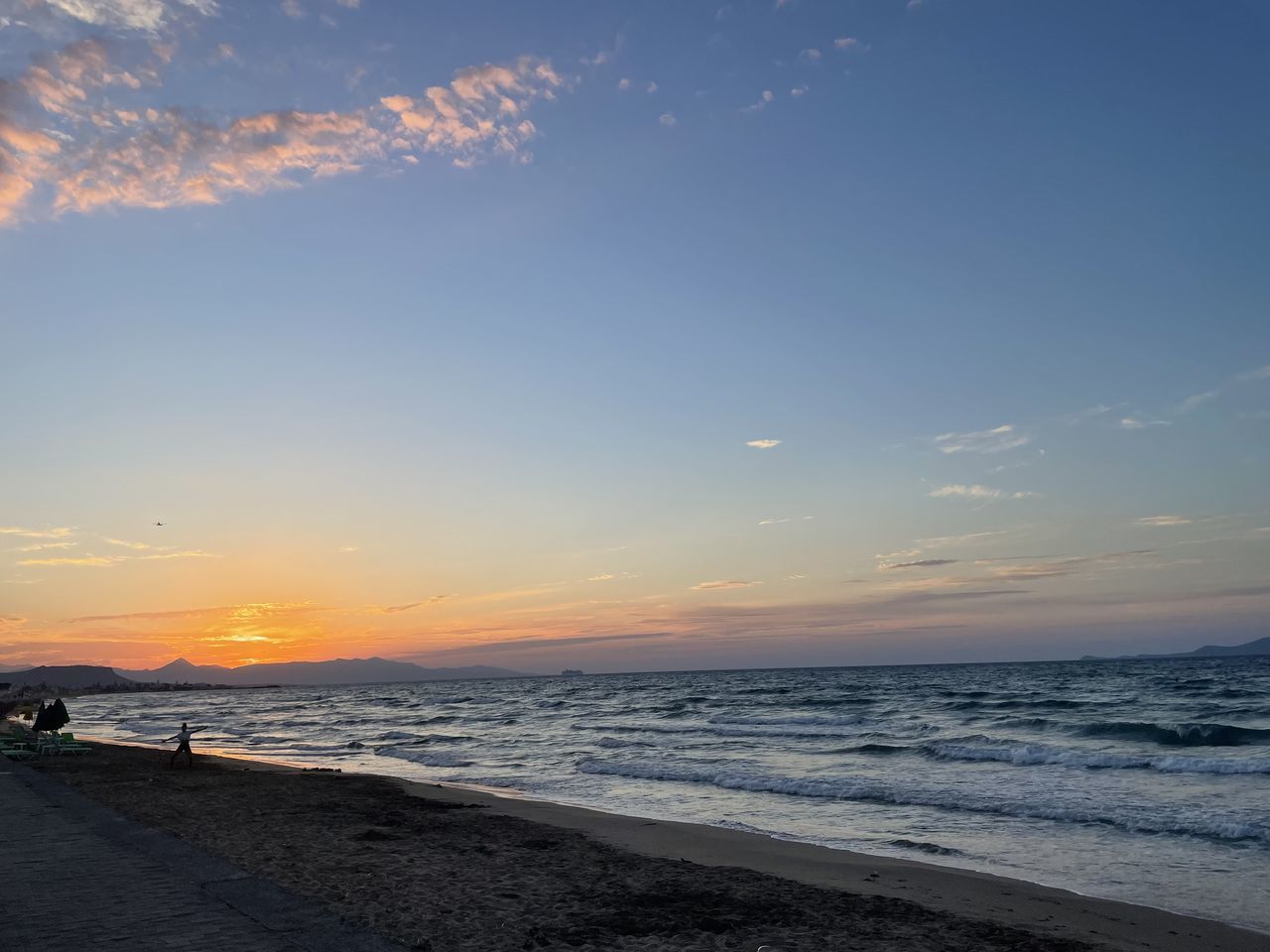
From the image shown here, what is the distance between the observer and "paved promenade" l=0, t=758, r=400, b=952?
7.18m

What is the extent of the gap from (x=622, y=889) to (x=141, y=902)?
4.95 m

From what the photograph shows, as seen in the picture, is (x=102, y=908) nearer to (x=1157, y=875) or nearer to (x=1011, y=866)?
(x=1011, y=866)

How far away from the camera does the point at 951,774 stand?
22.0m

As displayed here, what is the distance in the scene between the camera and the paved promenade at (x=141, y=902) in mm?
7184

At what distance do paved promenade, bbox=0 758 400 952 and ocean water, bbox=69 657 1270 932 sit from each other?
8.91 metres

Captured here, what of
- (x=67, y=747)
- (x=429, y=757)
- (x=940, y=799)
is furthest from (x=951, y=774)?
(x=67, y=747)

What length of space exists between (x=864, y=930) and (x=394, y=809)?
37.3 ft

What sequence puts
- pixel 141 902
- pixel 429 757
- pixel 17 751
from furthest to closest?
pixel 429 757 → pixel 17 751 → pixel 141 902

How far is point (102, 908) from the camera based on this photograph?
8133mm

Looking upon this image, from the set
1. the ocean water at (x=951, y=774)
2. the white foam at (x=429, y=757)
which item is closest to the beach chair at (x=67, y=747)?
the ocean water at (x=951, y=774)

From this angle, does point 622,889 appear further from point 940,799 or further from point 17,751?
point 17,751

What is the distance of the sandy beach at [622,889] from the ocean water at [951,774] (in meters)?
1.34

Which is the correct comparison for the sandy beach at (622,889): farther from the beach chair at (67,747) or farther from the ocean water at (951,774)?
the beach chair at (67,747)

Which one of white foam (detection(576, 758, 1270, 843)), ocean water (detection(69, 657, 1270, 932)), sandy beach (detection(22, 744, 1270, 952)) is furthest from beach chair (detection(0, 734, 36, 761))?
white foam (detection(576, 758, 1270, 843))
